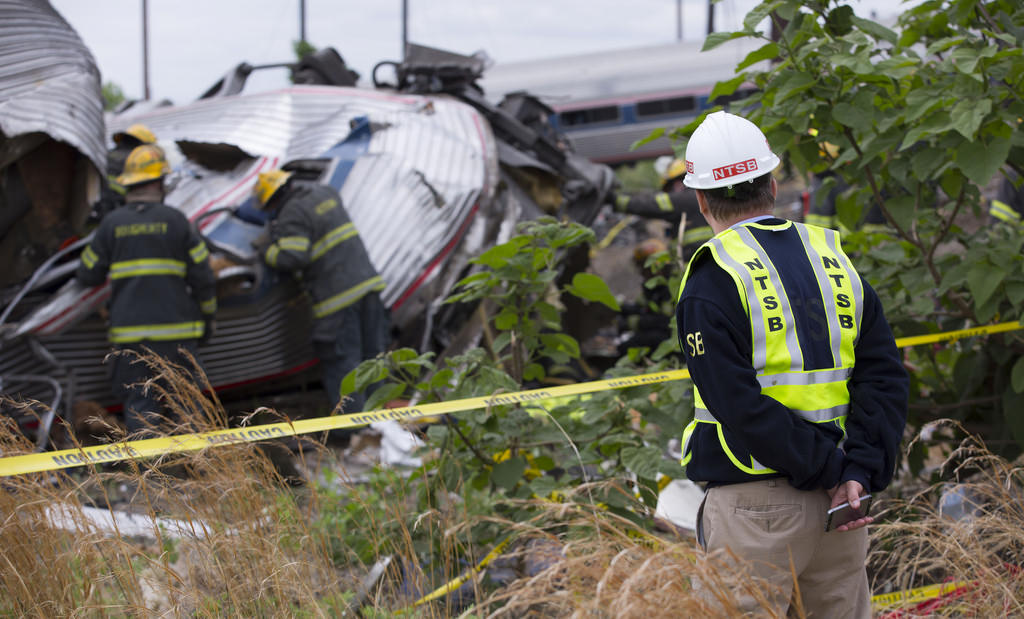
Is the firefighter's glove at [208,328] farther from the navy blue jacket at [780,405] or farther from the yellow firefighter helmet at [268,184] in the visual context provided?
the navy blue jacket at [780,405]

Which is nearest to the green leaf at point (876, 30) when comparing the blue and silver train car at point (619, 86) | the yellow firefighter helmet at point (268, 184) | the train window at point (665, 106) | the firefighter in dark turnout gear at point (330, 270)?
the firefighter in dark turnout gear at point (330, 270)

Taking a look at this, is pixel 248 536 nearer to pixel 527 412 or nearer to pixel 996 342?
pixel 527 412

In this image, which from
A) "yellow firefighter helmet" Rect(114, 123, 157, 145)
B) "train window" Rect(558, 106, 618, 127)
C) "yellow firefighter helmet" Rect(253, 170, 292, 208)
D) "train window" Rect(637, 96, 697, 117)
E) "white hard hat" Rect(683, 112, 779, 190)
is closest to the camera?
"white hard hat" Rect(683, 112, 779, 190)

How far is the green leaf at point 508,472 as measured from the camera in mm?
3059

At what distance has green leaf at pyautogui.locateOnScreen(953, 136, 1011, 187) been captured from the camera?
2.68 meters

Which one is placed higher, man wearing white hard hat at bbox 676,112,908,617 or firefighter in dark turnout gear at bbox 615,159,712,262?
man wearing white hard hat at bbox 676,112,908,617

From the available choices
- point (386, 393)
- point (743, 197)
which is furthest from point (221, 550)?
point (743, 197)

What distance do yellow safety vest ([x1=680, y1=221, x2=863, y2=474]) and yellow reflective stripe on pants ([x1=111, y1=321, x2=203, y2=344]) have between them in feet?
12.2

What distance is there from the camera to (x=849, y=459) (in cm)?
184

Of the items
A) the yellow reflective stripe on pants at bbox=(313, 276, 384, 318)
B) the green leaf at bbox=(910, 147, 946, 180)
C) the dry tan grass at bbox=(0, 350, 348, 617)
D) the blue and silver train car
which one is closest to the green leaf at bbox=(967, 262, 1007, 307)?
the green leaf at bbox=(910, 147, 946, 180)

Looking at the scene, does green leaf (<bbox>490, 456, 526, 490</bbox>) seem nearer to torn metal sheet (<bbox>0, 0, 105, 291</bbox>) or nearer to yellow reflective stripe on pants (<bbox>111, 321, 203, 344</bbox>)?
yellow reflective stripe on pants (<bbox>111, 321, 203, 344</bbox>)

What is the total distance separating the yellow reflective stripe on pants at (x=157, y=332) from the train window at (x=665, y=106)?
1560 centimetres

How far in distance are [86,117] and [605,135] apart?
15158 mm

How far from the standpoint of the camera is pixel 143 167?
505cm
